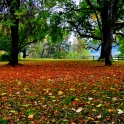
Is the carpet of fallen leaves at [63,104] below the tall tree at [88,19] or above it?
below

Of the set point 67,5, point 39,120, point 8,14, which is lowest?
point 39,120

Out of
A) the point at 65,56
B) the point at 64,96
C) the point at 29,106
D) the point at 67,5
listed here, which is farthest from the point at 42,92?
the point at 65,56

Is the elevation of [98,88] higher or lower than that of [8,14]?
lower

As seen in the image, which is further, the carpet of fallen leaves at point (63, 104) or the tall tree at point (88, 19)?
the tall tree at point (88, 19)

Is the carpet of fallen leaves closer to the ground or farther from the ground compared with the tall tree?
closer to the ground

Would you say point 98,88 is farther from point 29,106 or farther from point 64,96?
point 29,106

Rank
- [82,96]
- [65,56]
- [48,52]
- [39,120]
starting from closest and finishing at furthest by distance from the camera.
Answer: [39,120]
[82,96]
[65,56]
[48,52]

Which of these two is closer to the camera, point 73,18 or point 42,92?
point 42,92

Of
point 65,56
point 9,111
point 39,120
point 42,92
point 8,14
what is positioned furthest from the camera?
point 65,56

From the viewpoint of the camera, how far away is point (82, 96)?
7137mm

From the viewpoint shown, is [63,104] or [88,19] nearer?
A: [63,104]

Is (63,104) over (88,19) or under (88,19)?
under

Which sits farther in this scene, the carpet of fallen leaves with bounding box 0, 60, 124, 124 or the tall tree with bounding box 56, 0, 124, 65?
the tall tree with bounding box 56, 0, 124, 65

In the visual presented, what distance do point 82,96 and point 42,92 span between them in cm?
134
